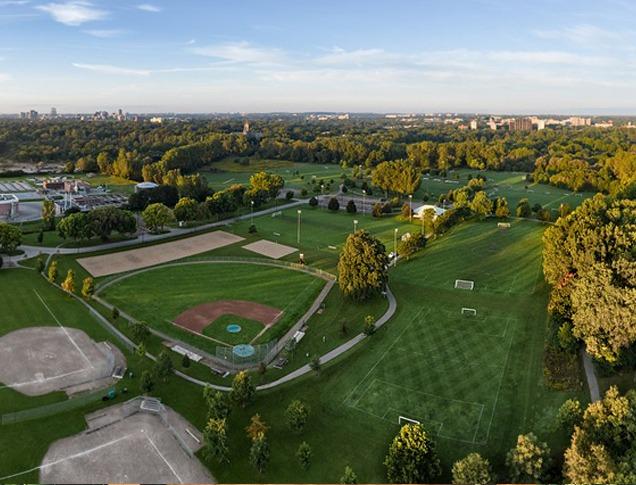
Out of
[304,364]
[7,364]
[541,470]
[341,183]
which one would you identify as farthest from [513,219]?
[7,364]

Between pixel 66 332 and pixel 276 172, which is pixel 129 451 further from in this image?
pixel 276 172

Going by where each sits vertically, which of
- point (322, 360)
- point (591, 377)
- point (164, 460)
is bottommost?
point (164, 460)

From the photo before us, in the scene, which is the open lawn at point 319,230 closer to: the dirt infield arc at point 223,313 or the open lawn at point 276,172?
the dirt infield arc at point 223,313

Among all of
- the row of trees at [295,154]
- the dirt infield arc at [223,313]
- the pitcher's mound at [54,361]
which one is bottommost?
the pitcher's mound at [54,361]

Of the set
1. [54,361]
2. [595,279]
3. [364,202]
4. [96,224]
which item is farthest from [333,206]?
[54,361]

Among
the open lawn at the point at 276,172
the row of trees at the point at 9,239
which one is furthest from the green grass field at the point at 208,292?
the open lawn at the point at 276,172

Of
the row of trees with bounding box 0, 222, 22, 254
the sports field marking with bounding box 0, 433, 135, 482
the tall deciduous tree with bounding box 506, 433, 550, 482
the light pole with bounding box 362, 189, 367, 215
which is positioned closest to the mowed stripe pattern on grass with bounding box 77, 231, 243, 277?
the row of trees with bounding box 0, 222, 22, 254
